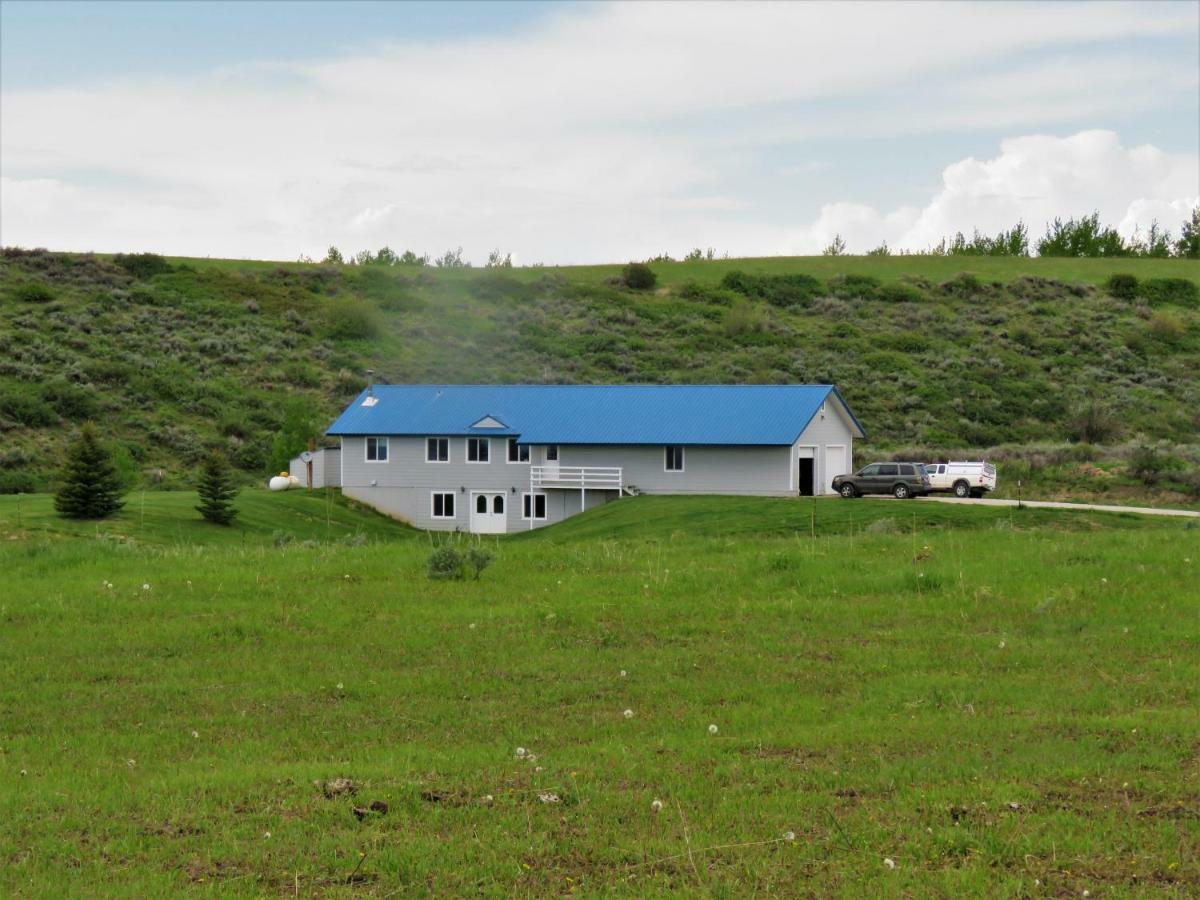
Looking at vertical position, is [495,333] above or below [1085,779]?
above

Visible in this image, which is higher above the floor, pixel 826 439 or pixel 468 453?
pixel 826 439

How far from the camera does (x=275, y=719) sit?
10562 mm

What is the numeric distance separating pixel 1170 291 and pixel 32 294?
91899 mm

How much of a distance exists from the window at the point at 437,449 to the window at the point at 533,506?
4.12 metres

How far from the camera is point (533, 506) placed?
5669cm

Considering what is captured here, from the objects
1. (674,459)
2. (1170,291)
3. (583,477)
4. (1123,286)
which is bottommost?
(583,477)

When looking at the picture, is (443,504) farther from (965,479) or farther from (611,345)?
(611,345)

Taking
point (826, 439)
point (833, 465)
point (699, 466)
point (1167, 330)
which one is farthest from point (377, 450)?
point (1167, 330)

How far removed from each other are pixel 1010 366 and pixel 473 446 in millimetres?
47715

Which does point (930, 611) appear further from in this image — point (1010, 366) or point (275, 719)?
point (1010, 366)

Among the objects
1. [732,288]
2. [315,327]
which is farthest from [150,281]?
[732,288]

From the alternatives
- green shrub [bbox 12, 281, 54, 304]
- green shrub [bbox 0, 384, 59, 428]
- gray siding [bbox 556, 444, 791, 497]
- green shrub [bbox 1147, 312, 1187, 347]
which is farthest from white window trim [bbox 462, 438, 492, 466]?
green shrub [bbox 1147, 312, 1187, 347]

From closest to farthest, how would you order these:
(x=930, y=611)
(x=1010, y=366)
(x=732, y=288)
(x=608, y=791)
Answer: (x=608, y=791)
(x=930, y=611)
(x=1010, y=366)
(x=732, y=288)

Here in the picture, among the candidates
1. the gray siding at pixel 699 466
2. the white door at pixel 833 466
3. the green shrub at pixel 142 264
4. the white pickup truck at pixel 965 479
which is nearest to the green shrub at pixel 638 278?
the green shrub at pixel 142 264
